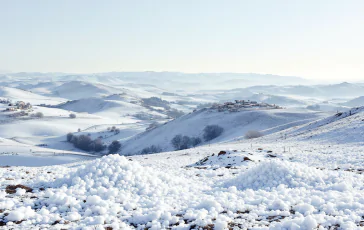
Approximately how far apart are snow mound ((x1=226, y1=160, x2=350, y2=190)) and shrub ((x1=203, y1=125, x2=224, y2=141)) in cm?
8336

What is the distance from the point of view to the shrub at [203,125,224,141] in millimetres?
98688

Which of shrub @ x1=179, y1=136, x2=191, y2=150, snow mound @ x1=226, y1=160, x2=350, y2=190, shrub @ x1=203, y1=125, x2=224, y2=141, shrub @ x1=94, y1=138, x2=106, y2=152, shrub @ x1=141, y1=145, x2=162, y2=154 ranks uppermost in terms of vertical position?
snow mound @ x1=226, y1=160, x2=350, y2=190

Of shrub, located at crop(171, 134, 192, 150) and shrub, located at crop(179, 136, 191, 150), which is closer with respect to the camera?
shrub, located at crop(179, 136, 191, 150)

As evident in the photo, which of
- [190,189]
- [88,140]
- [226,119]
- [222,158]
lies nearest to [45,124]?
[88,140]

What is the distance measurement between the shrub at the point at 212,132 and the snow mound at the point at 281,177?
83357 millimetres

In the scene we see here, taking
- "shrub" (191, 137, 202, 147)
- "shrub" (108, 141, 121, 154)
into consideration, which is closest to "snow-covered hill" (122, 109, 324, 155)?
"shrub" (191, 137, 202, 147)

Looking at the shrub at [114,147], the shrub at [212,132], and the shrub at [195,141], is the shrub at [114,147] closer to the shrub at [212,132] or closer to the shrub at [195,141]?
the shrub at [195,141]

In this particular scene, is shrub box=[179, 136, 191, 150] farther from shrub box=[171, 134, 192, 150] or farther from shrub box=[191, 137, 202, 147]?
shrub box=[191, 137, 202, 147]

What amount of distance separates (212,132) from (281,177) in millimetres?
86420

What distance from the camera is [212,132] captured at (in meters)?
100

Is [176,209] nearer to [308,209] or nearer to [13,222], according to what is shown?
[308,209]

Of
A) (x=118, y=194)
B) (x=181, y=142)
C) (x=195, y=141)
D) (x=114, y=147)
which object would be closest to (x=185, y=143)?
(x=181, y=142)

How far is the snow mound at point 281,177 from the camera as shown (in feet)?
43.5

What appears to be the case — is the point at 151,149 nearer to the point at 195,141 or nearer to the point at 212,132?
the point at 195,141
